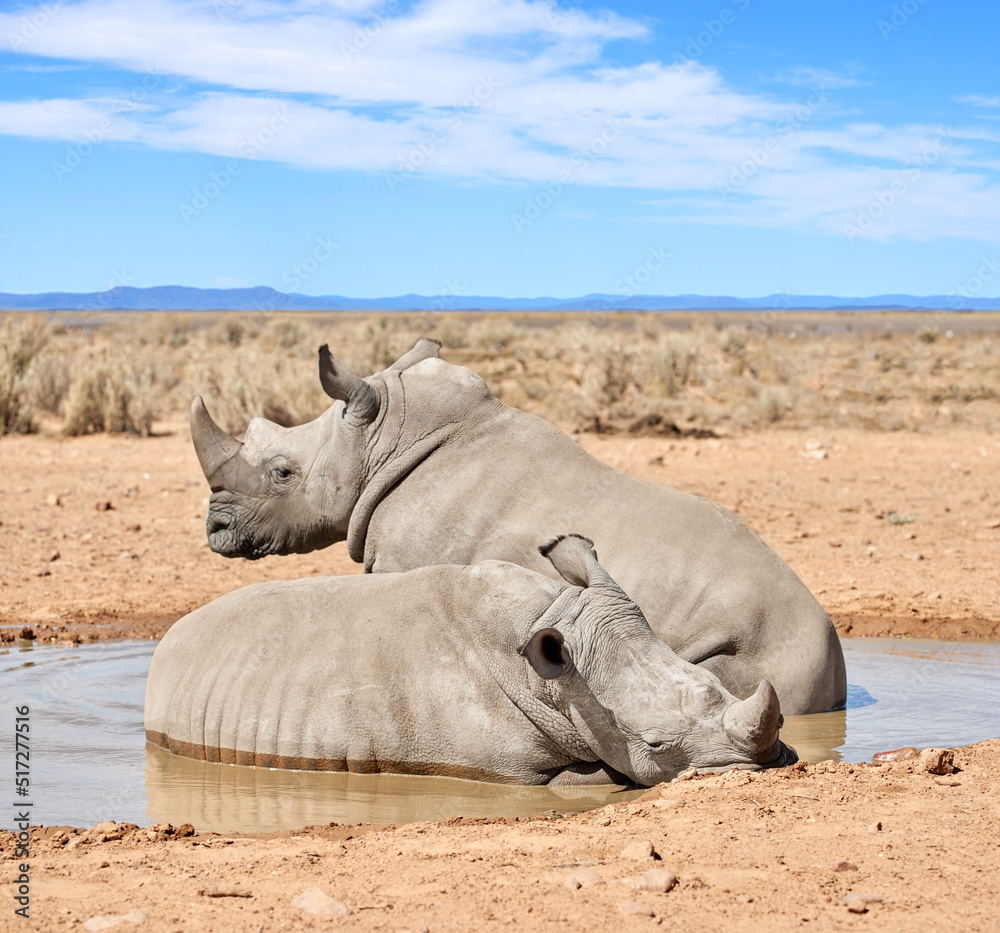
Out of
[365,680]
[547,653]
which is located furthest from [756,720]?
[365,680]

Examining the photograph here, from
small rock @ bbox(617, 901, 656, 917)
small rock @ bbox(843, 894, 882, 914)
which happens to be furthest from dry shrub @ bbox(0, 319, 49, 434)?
small rock @ bbox(843, 894, 882, 914)

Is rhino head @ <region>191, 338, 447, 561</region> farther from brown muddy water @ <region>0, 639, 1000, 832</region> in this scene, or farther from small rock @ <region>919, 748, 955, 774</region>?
small rock @ <region>919, 748, 955, 774</region>

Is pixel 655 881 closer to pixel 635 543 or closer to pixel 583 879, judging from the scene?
pixel 583 879

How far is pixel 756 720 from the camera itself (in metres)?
5.14

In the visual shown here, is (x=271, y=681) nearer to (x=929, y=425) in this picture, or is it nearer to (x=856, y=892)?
(x=856, y=892)

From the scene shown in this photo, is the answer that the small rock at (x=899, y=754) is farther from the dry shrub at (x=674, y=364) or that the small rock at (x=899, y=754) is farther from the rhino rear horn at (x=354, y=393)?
the dry shrub at (x=674, y=364)

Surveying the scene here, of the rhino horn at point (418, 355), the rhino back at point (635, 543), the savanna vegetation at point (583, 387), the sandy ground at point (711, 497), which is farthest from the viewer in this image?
the savanna vegetation at point (583, 387)

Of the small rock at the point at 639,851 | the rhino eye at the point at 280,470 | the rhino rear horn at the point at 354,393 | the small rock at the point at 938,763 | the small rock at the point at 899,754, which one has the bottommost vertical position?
the small rock at the point at 899,754

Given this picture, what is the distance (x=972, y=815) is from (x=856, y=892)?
1.00 m

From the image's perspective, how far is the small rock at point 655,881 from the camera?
382cm

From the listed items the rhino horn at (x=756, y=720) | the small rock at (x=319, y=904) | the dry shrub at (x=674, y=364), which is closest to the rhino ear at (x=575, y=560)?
the rhino horn at (x=756, y=720)

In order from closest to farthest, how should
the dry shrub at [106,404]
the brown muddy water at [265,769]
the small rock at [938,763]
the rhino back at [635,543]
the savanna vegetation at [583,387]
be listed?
1. the small rock at [938,763]
2. the brown muddy water at [265,769]
3. the rhino back at [635,543]
4. the dry shrub at [106,404]
5. the savanna vegetation at [583,387]

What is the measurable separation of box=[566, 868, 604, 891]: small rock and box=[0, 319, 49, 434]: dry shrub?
743 inches

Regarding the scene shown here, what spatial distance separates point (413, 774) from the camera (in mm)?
5770
